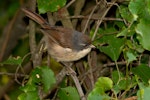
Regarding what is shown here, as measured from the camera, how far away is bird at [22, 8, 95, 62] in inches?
165

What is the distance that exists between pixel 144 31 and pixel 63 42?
4.05 ft

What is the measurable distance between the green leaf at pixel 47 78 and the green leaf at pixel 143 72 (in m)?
0.68

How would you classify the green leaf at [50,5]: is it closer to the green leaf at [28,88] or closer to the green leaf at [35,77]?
the green leaf at [35,77]

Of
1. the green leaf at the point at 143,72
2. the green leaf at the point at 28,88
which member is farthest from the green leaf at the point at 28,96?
the green leaf at the point at 143,72

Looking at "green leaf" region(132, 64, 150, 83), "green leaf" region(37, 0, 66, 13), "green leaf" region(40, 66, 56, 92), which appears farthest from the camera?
"green leaf" region(37, 0, 66, 13)

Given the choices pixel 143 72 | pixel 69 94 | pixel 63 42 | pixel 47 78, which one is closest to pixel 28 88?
pixel 47 78

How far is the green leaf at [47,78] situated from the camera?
12.0 ft

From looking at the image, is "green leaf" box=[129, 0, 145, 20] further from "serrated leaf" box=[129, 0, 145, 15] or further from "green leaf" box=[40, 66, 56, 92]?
"green leaf" box=[40, 66, 56, 92]

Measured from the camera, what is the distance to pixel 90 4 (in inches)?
203

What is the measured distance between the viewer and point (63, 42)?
14.1 feet

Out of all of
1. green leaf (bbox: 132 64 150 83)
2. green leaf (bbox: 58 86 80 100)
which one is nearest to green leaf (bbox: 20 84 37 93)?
green leaf (bbox: 58 86 80 100)

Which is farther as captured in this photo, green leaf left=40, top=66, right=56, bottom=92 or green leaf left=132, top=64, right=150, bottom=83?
green leaf left=40, top=66, right=56, bottom=92

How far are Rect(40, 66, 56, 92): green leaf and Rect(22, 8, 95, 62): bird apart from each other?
526 millimetres

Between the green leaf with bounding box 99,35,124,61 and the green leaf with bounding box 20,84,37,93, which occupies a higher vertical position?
the green leaf with bounding box 99,35,124,61
